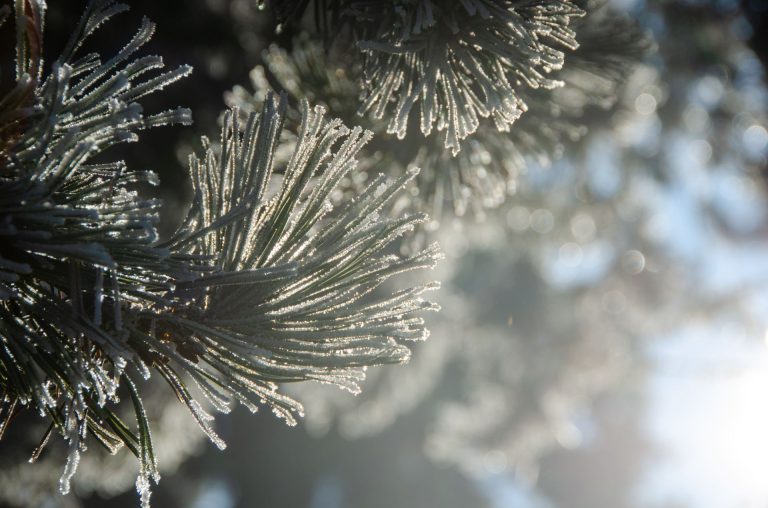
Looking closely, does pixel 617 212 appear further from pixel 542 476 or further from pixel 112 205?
pixel 542 476

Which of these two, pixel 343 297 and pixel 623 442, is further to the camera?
pixel 623 442

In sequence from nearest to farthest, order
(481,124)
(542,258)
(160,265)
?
(160,265)
(481,124)
(542,258)

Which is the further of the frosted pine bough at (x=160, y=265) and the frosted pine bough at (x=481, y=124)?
the frosted pine bough at (x=481, y=124)

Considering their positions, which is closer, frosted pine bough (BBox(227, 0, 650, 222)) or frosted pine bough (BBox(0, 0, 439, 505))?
frosted pine bough (BBox(0, 0, 439, 505))

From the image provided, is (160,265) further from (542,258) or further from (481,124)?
(542,258)

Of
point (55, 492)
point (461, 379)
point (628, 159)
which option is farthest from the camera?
point (461, 379)

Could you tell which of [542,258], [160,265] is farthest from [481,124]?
[542,258]

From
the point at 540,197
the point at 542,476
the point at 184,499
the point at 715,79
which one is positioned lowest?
the point at 542,476

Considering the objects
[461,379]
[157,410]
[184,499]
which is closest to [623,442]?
[461,379]
